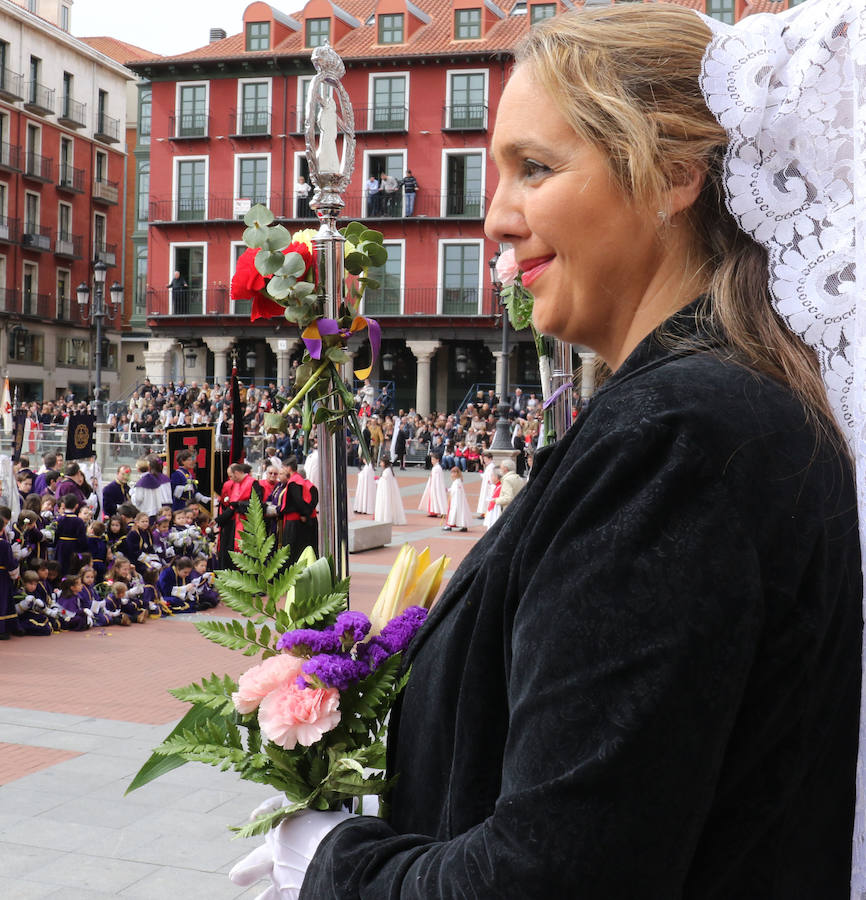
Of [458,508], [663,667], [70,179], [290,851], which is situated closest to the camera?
[663,667]

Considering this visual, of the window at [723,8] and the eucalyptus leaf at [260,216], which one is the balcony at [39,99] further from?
the eucalyptus leaf at [260,216]

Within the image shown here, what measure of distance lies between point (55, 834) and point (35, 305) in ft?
151

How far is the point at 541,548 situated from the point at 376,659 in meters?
0.56

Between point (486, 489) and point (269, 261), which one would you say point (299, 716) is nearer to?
point (269, 261)

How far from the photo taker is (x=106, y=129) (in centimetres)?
5309

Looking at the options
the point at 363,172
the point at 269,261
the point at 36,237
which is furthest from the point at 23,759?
the point at 36,237

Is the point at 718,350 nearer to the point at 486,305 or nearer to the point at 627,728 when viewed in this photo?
the point at 627,728

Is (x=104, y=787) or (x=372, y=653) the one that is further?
(x=104, y=787)

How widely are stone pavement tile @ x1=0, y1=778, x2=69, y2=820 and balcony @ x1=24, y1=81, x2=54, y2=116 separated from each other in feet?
155

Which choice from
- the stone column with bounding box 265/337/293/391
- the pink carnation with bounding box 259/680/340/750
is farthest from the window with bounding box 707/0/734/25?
the pink carnation with bounding box 259/680/340/750

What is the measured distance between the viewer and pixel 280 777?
1.57 meters

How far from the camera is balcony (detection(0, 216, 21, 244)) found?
151ft

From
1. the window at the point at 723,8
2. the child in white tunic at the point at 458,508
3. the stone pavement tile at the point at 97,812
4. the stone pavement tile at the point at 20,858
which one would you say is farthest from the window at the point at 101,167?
the stone pavement tile at the point at 20,858

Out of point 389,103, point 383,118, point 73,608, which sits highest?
point 389,103
